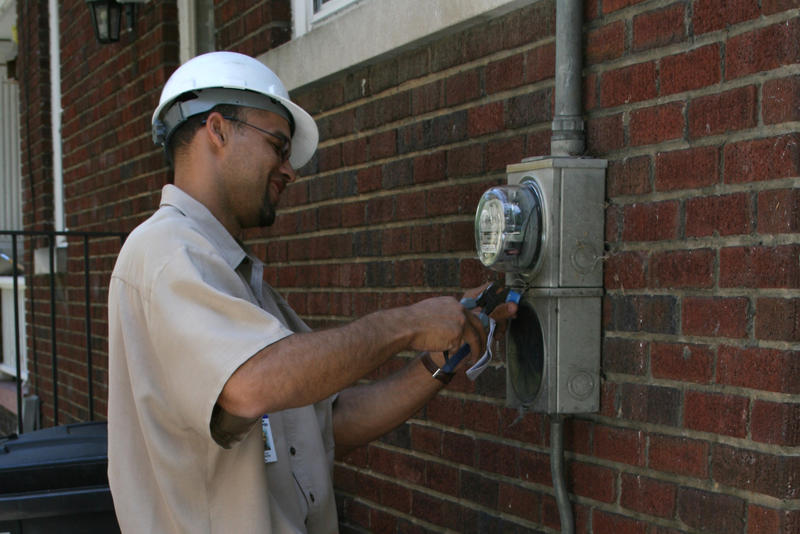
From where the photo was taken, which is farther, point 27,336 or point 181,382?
point 27,336

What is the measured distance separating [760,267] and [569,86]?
0.73 meters

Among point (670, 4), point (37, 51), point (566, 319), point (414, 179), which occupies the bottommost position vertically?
point (566, 319)

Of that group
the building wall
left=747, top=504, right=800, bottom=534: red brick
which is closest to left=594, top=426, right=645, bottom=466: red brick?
the building wall

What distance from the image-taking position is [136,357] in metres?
2.18

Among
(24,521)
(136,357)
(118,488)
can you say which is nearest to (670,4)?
(136,357)

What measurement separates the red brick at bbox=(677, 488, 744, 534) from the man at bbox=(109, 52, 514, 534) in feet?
1.91

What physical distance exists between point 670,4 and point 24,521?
221 centimetres

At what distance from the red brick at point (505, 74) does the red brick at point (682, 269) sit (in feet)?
2.48

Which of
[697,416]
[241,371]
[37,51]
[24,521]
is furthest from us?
[37,51]

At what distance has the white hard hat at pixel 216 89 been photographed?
242 centimetres

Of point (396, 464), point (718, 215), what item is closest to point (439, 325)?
point (718, 215)

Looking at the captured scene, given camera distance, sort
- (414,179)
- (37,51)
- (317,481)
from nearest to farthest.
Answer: (317,481), (414,179), (37,51)

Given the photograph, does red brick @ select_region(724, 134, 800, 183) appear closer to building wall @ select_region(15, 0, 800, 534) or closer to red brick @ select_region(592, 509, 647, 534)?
building wall @ select_region(15, 0, 800, 534)

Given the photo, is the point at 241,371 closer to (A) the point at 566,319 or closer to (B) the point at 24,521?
(A) the point at 566,319
